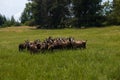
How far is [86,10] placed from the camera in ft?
261

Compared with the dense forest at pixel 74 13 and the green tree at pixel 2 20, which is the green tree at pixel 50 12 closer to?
the dense forest at pixel 74 13

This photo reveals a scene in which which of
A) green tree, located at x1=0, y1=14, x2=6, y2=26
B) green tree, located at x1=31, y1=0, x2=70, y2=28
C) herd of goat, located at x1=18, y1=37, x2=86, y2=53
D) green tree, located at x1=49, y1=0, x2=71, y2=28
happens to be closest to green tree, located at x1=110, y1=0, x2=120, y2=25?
green tree, located at x1=49, y1=0, x2=71, y2=28

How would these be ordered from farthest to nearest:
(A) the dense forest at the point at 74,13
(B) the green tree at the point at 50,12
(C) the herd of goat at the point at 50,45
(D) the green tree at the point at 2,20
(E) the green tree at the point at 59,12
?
1. (D) the green tree at the point at 2,20
2. (B) the green tree at the point at 50,12
3. (E) the green tree at the point at 59,12
4. (A) the dense forest at the point at 74,13
5. (C) the herd of goat at the point at 50,45

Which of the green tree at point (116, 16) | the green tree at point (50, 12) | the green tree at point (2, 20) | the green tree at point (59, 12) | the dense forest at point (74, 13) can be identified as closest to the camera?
the green tree at point (116, 16)

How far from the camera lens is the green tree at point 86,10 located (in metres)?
76.4

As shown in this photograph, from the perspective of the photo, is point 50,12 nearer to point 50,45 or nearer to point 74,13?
point 74,13

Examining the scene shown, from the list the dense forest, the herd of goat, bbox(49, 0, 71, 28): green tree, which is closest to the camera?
the herd of goat

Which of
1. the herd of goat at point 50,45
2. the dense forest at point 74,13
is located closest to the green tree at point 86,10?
the dense forest at point 74,13

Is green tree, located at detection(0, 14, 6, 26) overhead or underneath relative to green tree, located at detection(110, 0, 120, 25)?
underneath

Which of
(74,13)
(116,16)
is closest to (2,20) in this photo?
(74,13)

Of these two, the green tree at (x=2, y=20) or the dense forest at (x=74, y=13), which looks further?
the green tree at (x=2, y=20)

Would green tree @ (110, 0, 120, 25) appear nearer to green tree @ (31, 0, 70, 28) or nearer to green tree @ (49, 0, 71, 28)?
green tree @ (49, 0, 71, 28)

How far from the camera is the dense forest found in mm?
75625

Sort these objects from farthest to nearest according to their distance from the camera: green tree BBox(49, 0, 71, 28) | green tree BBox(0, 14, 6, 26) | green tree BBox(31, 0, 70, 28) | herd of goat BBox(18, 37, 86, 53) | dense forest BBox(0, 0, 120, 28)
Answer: green tree BBox(0, 14, 6, 26), green tree BBox(31, 0, 70, 28), green tree BBox(49, 0, 71, 28), dense forest BBox(0, 0, 120, 28), herd of goat BBox(18, 37, 86, 53)
